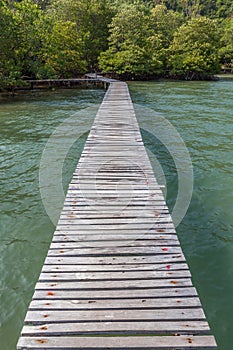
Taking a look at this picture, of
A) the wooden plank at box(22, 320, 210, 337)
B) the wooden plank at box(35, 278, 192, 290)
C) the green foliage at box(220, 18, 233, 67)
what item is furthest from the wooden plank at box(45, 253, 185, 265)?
the green foliage at box(220, 18, 233, 67)

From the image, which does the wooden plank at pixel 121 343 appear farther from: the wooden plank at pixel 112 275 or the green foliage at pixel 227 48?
the green foliage at pixel 227 48

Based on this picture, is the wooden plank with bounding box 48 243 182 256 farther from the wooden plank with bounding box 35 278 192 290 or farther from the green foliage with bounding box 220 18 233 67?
the green foliage with bounding box 220 18 233 67

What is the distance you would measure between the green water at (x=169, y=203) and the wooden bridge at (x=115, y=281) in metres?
0.92

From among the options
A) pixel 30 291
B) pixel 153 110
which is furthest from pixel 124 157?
pixel 153 110

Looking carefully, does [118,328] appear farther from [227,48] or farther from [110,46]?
[227,48]

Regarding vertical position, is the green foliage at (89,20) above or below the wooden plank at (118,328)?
above

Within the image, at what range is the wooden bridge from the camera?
218cm

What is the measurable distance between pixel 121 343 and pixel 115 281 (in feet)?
2.06

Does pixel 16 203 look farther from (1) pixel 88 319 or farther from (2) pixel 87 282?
(1) pixel 88 319

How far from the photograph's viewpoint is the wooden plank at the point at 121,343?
2092 millimetres

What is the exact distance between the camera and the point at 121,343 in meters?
2.13

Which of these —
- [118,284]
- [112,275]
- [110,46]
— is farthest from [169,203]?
[110,46]

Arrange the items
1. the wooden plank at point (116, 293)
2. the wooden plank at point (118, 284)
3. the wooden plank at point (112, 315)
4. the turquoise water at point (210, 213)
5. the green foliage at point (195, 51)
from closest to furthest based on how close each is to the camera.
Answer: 1. the wooden plank at point (112, 315)
2. the wooden plank at point (116, 293)
3. the wooden plank at point (118, 284)
4. the turquoise water at point (210, 213)
5. the green foliage at point (195, 51)

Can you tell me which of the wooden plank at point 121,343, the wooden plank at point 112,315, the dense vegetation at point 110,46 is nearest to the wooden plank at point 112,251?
the wooden plank at point 112,315
